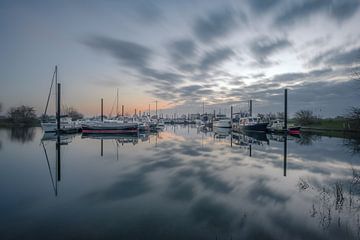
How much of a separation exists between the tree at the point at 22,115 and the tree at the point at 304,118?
92.0m

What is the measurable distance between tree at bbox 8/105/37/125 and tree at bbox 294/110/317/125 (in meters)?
92.0

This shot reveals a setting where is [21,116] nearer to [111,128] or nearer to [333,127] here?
[111,128]

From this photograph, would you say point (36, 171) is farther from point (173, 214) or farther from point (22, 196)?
point (173, 214)

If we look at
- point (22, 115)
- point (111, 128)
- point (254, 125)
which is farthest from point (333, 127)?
point (22, 115)

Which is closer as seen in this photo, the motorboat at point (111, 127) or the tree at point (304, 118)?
the motorboat at point (111, 127)

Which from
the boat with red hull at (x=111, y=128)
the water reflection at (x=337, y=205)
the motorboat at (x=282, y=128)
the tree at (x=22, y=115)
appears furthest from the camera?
the tree at (x=22, y=115)

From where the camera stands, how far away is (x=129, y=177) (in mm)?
11859

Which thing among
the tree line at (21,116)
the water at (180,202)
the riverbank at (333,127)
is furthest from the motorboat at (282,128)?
the tree line at (21,116)

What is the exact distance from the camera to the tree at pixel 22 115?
86188 millimetres

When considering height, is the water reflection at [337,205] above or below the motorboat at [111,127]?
below

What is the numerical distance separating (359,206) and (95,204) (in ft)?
28.3

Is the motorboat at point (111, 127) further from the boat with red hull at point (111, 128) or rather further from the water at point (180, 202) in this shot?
the water at point (180, 202)

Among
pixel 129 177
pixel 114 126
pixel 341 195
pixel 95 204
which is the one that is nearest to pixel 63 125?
pixel 114 126

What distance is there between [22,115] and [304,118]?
309 feet
